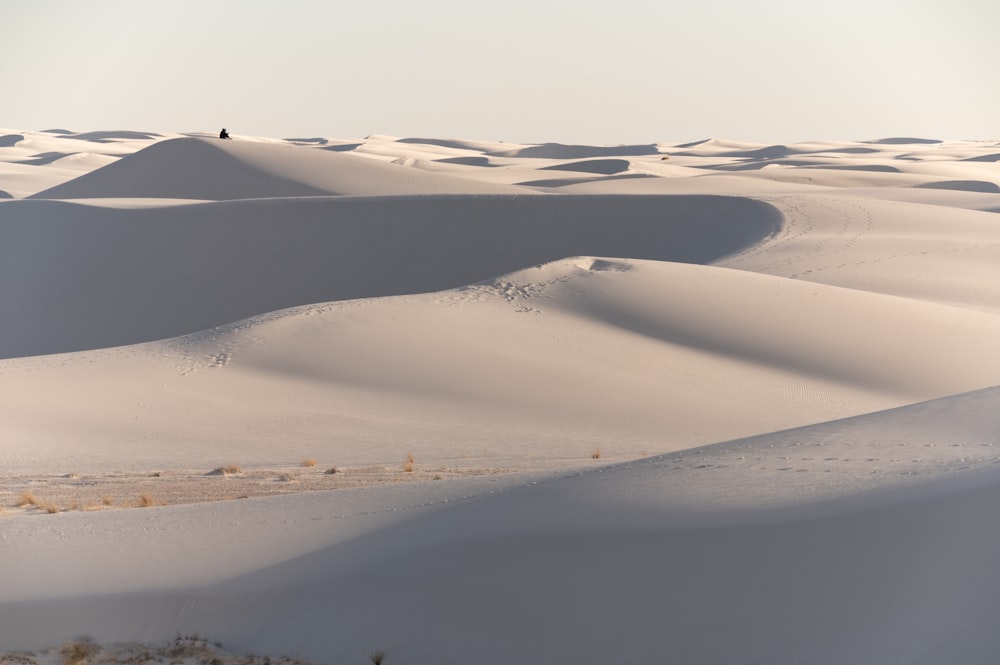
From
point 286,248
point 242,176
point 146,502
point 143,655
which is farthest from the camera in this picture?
point 242,176

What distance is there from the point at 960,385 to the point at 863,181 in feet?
120

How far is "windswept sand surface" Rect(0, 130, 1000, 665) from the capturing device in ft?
17.8

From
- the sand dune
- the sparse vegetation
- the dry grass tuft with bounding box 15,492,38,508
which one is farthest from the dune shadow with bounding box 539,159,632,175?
Answer: the sparse vegetation

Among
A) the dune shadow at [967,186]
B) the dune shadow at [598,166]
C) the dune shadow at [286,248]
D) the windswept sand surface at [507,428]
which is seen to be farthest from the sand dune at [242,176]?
the dune shadow at [967,186]

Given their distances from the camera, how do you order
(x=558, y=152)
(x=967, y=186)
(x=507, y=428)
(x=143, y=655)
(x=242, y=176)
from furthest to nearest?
(x=558, y=152) < (x=967, y=186) < (x=242, y=176) < (x=507, y=428) < (x=143, y=655)

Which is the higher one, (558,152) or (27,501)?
(27,501)

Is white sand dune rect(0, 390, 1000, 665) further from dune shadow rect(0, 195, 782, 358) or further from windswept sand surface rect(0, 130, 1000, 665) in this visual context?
dune shadow rect(0, 195, 782, 358)

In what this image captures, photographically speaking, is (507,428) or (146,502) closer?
(146,502)

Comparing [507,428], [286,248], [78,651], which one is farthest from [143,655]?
[286,248]

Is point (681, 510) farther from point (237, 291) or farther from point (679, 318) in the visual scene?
point (237, 291)

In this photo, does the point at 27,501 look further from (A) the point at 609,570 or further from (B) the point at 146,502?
(A) the point at 609,570

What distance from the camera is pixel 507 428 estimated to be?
13.3m

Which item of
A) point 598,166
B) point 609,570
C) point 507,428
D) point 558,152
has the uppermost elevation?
point 609,570

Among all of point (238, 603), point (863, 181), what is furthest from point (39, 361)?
point (863, 181)
